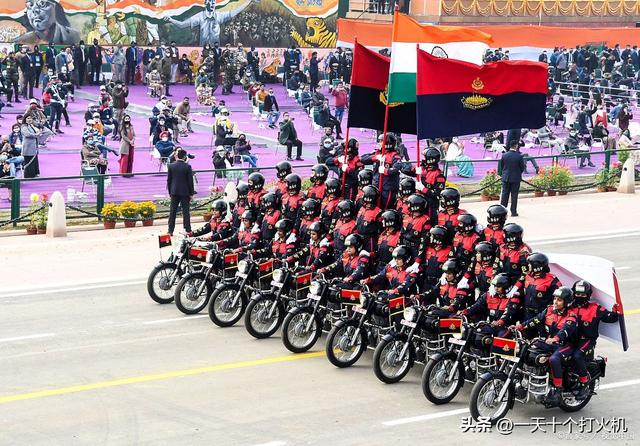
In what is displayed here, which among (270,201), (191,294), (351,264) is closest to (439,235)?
(351,264)

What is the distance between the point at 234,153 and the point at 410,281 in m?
16.0

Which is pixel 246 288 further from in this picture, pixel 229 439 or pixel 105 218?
pixel 105 218

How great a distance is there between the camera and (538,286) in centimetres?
1427

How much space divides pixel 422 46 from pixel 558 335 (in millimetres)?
6842

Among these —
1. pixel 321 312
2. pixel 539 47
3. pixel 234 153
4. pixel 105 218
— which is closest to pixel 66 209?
pixel 105 218

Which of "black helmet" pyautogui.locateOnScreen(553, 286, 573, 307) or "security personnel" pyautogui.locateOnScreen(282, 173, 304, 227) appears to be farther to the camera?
"security personnel" pyautogui.locateOnScreen(282, 173, 304, 227)

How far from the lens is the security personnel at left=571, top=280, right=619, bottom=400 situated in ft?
44.8

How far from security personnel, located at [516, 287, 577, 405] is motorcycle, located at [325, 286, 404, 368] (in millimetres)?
2213

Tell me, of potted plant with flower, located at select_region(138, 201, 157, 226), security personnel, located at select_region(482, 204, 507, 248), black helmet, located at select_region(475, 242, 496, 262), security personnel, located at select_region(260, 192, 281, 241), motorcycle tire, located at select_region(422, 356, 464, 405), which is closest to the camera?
motorcycle tire, located at select_region(422, 356, 464, 405)

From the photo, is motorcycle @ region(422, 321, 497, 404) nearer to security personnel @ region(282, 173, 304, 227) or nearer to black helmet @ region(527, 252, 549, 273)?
black helmet @ region(527, 252, 549, 273)

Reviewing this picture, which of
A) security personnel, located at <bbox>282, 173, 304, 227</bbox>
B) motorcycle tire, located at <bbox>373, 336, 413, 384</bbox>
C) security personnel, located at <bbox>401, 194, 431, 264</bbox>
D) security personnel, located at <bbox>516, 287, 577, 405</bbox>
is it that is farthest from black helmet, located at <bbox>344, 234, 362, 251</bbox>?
security personnel, located at <bbox>516, 287, 577, 405</bbox>

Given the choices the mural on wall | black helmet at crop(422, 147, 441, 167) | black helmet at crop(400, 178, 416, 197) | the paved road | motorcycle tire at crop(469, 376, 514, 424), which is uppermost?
the mural on wall

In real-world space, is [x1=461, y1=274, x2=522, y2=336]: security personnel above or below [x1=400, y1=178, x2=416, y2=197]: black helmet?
below

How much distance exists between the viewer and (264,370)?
15312mm
